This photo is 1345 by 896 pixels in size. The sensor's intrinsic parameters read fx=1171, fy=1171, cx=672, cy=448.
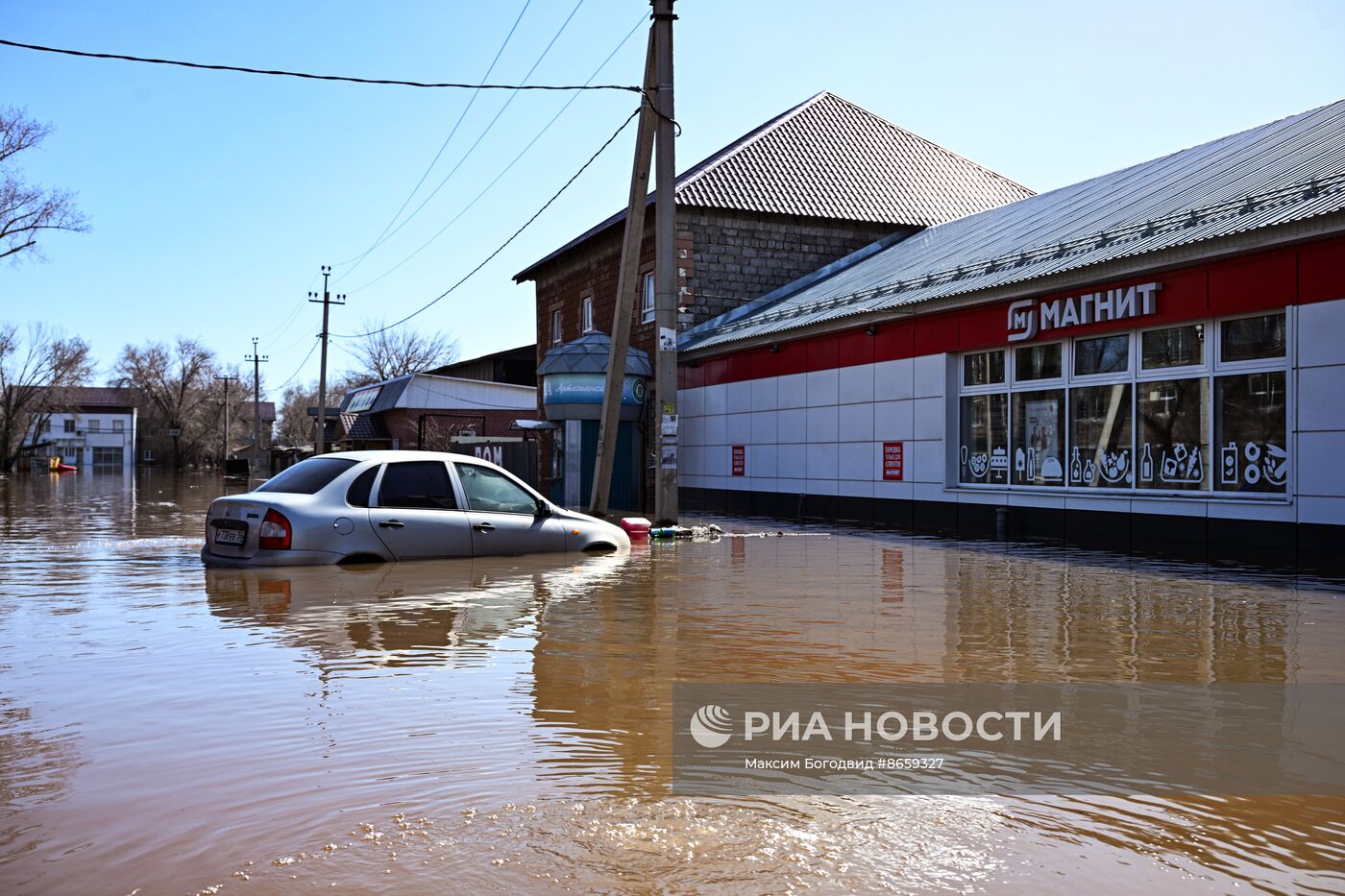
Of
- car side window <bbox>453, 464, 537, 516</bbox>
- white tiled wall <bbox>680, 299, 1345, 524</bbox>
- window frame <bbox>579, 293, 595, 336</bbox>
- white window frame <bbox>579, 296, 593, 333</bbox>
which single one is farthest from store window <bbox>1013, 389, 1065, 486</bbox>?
white window frame <bbox>579, 296, 593, 333</bbox>

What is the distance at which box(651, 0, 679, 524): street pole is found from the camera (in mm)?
16297

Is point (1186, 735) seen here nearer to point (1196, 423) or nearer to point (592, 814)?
point (592, 814)

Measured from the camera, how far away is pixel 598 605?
8859mm

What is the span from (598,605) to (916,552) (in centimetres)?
663

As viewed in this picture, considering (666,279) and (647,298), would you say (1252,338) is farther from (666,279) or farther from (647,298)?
(647,298)

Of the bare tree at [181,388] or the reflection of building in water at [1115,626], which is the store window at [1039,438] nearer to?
the reflection of building in water at [1115,626]

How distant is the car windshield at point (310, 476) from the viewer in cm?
1091

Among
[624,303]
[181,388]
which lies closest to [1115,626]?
[624,303]

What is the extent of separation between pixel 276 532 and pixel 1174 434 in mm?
10639

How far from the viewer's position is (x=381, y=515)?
10992 millimetres

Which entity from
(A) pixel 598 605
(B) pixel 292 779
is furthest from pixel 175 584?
(B) pixel 292 779

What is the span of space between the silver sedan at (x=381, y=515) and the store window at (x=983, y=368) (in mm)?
8066

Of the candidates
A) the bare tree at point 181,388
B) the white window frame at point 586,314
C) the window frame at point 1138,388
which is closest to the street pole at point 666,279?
the window frame at point 1138,388

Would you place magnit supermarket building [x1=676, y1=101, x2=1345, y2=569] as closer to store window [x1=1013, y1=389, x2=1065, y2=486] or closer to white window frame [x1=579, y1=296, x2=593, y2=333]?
store window [x1=1013, y1=389, x2=1065, y2=486]
